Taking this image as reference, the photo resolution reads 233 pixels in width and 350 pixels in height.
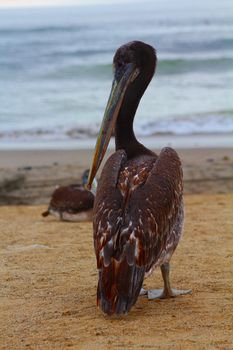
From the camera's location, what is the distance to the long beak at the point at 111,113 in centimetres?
589

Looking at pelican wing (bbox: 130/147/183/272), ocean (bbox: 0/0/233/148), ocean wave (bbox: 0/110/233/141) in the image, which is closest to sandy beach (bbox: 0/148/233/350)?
pelican wing (bbox: 130/147/183/272)

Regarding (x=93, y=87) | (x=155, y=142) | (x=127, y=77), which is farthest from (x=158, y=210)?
(x=93, y=87)

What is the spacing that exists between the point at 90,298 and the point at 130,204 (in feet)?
2.94

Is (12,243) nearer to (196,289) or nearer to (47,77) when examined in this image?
(196,289)

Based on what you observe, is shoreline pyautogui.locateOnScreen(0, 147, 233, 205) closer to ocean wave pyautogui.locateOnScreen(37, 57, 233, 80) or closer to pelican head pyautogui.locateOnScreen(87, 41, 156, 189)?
pelican head pyautogui.locateOnScreen(87, 41, 156, 189)

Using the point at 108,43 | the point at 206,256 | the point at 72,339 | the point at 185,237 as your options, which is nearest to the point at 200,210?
the point at 185,237

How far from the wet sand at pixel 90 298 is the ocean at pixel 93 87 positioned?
8918 mm

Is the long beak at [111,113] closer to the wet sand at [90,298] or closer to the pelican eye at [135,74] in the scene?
the pelican eye at [135,74]

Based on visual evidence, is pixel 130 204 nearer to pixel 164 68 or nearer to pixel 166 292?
pixel 166 292

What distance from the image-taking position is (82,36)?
50969 millimetres

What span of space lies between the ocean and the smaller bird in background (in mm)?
6634

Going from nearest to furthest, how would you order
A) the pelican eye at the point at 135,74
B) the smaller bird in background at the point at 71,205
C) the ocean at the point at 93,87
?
the pelican eye at the point at 135,74, the smaller bird in background at the point at 71,205, the ocean at the point at 93,87

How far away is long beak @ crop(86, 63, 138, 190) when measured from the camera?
5891 millimetres

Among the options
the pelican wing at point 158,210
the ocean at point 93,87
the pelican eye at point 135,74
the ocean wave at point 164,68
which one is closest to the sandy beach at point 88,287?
the pelican wing at point 158,210
